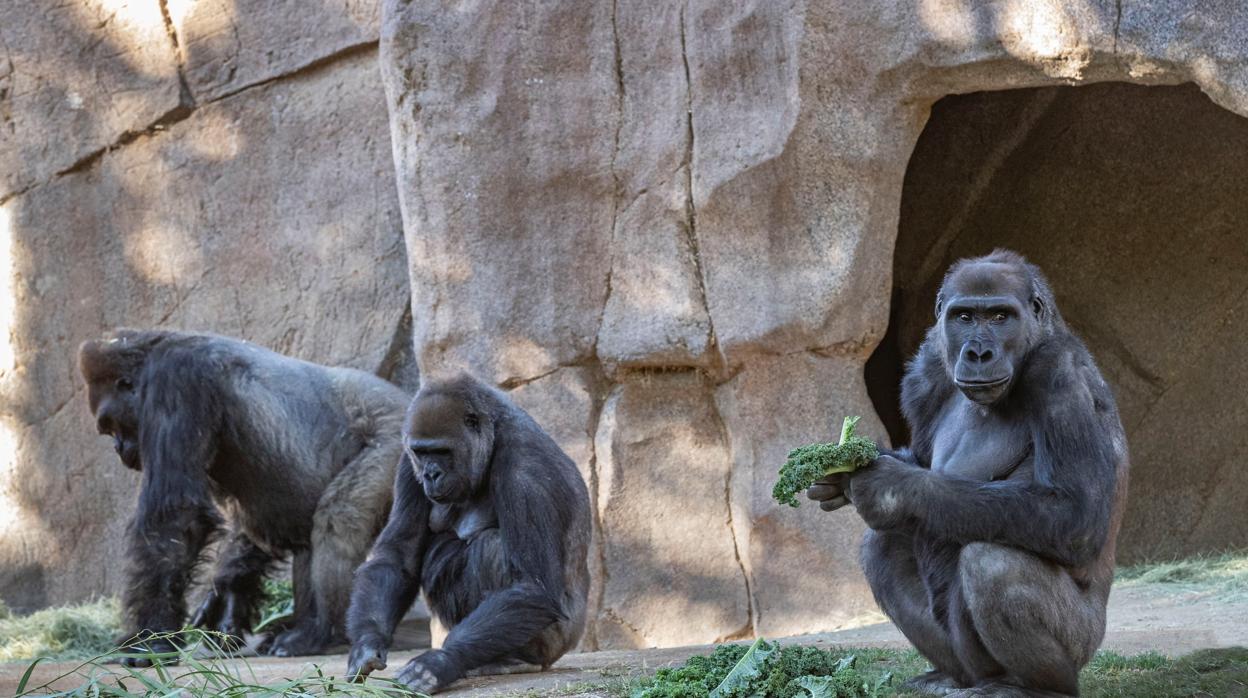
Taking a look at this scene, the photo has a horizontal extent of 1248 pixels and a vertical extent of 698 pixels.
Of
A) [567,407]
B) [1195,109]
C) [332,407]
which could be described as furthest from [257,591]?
[1195,109]

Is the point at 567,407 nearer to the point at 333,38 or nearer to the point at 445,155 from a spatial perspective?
the point at 445,155

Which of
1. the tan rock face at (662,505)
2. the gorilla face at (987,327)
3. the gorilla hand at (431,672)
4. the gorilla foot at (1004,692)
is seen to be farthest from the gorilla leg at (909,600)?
the tan rock face at (662,505)

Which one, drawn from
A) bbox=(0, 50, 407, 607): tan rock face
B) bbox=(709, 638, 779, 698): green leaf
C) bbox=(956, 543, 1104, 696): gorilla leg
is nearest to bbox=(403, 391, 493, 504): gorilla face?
bbox=(709, 638, 779, 698): green leaf

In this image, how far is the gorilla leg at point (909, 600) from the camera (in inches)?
163

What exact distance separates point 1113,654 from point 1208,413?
3894 mm

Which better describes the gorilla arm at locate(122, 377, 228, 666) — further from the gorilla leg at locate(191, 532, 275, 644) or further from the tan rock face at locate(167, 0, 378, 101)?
the tan rock face at locate(167, 0, 378, 101)

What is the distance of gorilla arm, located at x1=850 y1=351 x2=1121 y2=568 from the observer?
3.73 meters

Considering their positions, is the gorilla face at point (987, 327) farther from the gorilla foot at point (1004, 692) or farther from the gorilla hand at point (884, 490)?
the gorilla foot at point (1004, 692)

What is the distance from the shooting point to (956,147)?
8.88 m

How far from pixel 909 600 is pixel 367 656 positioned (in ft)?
5.49

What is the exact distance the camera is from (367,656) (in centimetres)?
468

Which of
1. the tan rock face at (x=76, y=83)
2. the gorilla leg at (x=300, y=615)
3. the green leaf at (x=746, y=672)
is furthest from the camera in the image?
the tan rock face at (x=76, y=83)

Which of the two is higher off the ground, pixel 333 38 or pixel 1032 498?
pixel 333 38

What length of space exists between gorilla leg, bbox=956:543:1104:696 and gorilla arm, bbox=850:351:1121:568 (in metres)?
0.05
